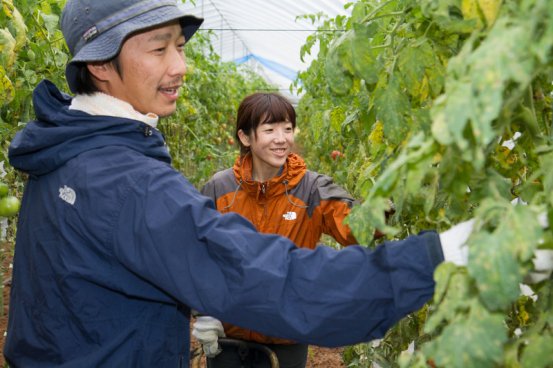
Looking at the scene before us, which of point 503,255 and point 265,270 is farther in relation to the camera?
point 265,270

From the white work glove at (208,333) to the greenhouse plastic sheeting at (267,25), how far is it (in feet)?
14.9

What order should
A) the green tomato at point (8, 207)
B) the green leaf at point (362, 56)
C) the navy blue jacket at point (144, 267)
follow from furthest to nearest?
the green tomato at point (8, 207) < the green leaf at point (362, 56) < the navy blue jacket at point (144, 267)

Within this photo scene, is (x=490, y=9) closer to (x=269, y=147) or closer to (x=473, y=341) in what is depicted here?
(x=473, y=341)

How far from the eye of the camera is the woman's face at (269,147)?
8.34 feet

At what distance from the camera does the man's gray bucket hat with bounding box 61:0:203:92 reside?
1.38m

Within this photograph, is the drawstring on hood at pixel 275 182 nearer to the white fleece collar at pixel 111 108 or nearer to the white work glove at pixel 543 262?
the white fleece collar at pixel 111 108

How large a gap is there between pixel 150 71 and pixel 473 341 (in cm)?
94

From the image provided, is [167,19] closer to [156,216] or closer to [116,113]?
[116,113]

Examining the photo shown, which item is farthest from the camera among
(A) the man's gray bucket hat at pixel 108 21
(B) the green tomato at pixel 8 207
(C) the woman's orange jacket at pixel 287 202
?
(C) the woman's orange jacket at pixel 287 202

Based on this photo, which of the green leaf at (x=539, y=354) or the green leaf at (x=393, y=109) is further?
the green leaf at (x=393, y=109)

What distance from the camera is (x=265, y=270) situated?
1.12 meters

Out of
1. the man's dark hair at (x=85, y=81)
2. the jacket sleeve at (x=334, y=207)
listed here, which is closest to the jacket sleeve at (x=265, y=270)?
the man's dark hair at (x=85, y=81)

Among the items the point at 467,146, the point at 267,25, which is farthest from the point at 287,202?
the point at 267,25

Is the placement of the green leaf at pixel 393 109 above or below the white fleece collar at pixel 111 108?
above
